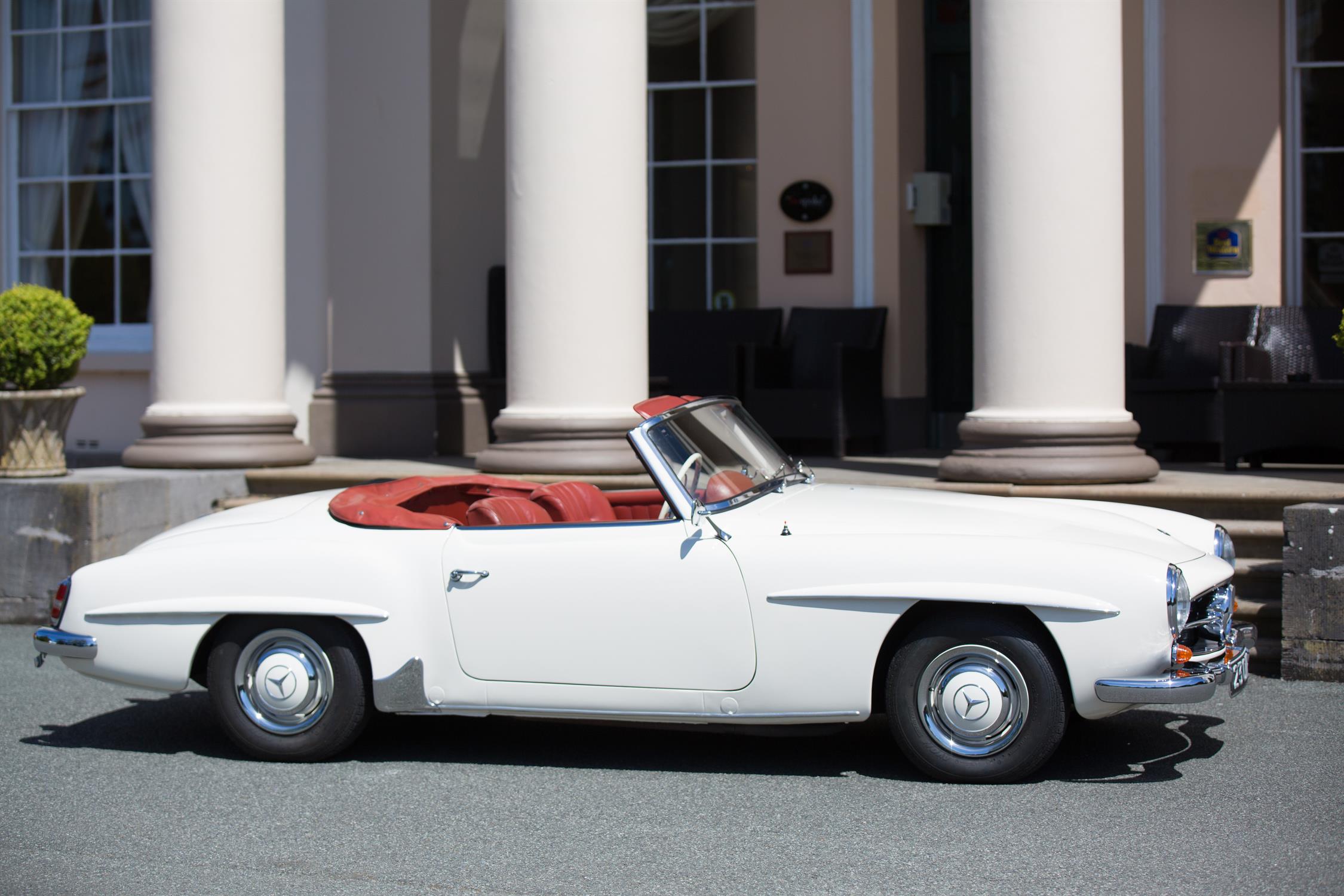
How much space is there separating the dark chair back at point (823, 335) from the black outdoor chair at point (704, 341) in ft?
0.50

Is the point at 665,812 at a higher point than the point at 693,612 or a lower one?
lower

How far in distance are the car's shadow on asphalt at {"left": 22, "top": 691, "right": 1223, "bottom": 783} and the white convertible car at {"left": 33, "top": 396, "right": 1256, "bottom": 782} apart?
248 mm

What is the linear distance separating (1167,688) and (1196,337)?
6051 millimetres

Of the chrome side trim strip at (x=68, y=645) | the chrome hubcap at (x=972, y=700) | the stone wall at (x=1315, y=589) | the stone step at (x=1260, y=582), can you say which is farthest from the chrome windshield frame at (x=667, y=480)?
the stone step at (x=1260, y=582)

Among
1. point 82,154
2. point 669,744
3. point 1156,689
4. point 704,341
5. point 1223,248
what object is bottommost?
point 669,744

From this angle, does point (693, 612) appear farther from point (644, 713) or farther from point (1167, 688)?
point (1167, 688)

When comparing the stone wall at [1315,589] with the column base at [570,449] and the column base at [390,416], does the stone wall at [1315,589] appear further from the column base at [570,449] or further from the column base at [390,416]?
the column base at [390,416]

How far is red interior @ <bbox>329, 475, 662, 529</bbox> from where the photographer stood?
475 cm

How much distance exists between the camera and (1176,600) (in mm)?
4090

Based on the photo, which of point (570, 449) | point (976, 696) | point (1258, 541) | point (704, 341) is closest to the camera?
point (976, 696)

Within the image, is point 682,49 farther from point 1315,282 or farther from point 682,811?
point 682,811

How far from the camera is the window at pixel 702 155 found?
10883 mm

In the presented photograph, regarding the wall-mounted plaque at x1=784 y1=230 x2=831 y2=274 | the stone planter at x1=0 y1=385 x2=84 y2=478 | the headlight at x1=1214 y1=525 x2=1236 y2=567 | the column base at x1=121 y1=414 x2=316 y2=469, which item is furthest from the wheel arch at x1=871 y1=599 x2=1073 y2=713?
the wall-mounted plaque at x1=784 y1=230 x2=831 y2=274

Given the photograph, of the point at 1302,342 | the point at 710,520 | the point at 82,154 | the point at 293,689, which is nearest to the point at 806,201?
the point at 1302,342
